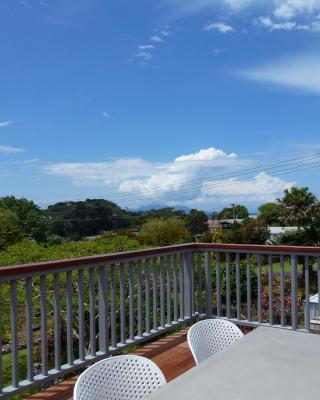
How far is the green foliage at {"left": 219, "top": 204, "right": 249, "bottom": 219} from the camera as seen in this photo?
80125 millimetres

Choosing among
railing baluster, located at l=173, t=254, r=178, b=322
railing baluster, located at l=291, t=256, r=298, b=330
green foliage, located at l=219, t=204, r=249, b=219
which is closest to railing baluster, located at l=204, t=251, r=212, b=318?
railing baluster, located at l=173, t=254, r=178, b=322

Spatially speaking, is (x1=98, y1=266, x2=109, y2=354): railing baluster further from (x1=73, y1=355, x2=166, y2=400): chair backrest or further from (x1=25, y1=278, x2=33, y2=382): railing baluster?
(x1=73, y1=355, x2=166, y2=400): chair backrest

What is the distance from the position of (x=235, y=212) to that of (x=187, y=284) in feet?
251

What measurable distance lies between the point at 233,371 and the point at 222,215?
79.6 m

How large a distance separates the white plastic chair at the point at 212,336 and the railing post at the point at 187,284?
257 cm

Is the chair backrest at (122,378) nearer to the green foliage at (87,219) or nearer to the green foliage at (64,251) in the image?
the green foliage at (64,251)

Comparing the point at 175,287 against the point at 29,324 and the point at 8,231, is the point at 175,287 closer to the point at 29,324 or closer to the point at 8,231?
the point at 29,324

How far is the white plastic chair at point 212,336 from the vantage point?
89.1 inches

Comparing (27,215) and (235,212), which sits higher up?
(235,212)

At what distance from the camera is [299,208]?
35.9 metres

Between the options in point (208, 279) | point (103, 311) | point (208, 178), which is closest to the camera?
point (103, 311)

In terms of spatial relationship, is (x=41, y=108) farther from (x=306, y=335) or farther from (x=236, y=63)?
(x=306, y=335)

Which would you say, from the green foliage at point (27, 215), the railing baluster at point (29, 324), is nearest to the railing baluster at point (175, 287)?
the railing baluster at point (29, 324)

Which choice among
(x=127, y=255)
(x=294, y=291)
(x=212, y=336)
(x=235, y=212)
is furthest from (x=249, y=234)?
(x=212, y=336)
